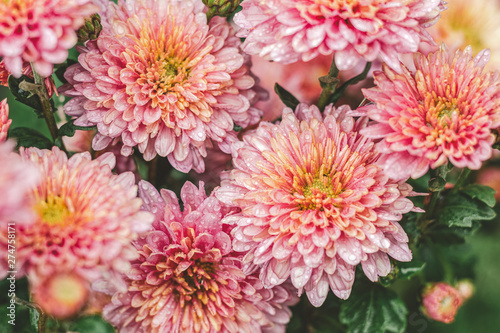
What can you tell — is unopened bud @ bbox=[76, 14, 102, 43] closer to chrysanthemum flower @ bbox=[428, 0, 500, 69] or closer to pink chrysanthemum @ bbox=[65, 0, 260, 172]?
pink chrysanthemum @ bbox=[65, 0, 260, 172]

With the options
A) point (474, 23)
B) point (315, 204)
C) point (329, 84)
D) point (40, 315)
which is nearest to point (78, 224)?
point (40, 315)

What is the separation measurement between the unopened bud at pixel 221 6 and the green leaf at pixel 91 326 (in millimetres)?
466

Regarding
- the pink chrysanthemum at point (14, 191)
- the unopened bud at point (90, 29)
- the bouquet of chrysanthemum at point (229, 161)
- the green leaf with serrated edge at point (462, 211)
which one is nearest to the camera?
the pink chrysanthemum at point (14, 191)

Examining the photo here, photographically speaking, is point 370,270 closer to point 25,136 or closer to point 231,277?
point 231,277

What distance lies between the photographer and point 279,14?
0.61m

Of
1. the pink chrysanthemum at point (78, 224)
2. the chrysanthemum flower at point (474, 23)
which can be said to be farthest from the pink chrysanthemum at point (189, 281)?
the chrysanthemum flower at point (474, 23)

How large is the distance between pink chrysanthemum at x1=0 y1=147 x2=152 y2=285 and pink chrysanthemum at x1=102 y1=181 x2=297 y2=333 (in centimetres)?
10

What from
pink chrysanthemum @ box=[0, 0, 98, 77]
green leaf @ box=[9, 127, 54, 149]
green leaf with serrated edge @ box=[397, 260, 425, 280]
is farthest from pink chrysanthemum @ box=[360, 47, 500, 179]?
green leaf @ box=[9, 127, 54, 149]

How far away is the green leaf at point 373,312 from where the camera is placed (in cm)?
82

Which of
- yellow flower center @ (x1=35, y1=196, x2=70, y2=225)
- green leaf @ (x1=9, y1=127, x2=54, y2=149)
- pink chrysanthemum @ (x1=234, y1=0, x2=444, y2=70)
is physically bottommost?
green leaf @ (x1=9, y1=127, x2=54, y2=149)

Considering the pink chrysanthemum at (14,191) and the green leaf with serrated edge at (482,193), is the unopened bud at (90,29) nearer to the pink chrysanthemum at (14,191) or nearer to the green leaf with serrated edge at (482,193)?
the pink chrysanthemum at (14,191)

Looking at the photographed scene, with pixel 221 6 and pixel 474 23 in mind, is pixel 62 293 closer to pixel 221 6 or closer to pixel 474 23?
pixel 221 6

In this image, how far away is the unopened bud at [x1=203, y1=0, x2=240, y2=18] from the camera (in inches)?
28.6

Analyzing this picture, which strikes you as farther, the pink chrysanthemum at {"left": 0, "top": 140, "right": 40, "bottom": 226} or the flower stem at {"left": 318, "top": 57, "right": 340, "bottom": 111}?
the flower stem at {"left": 318, "top": 57, "right": 340, "bottom": 111}
